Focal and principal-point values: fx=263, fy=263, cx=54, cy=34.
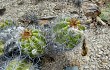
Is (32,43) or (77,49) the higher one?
(32,43)

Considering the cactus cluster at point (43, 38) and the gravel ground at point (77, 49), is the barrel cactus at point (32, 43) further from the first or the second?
the gravel ground at point (77, 49)

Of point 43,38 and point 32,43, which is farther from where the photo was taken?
point 43,38

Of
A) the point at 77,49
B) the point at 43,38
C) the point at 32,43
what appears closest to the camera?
the point at 32,43

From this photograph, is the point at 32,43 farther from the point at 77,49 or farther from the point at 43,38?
the point at 77,49

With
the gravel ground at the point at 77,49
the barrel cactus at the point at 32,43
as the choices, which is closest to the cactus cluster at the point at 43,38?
the barrel cactus at the point at 32,43

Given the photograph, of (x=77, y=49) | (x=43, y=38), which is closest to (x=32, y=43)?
(x=43, y=38)

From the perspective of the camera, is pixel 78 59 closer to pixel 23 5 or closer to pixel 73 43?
pixel 73 43

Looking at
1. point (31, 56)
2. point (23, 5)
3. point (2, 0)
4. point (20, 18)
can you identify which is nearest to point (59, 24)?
point (31, 56)

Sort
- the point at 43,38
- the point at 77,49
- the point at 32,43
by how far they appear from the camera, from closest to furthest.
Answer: the point at 32,43 → the point at 43,38 → the point at 77,49

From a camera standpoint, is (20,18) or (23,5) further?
(23,5)
